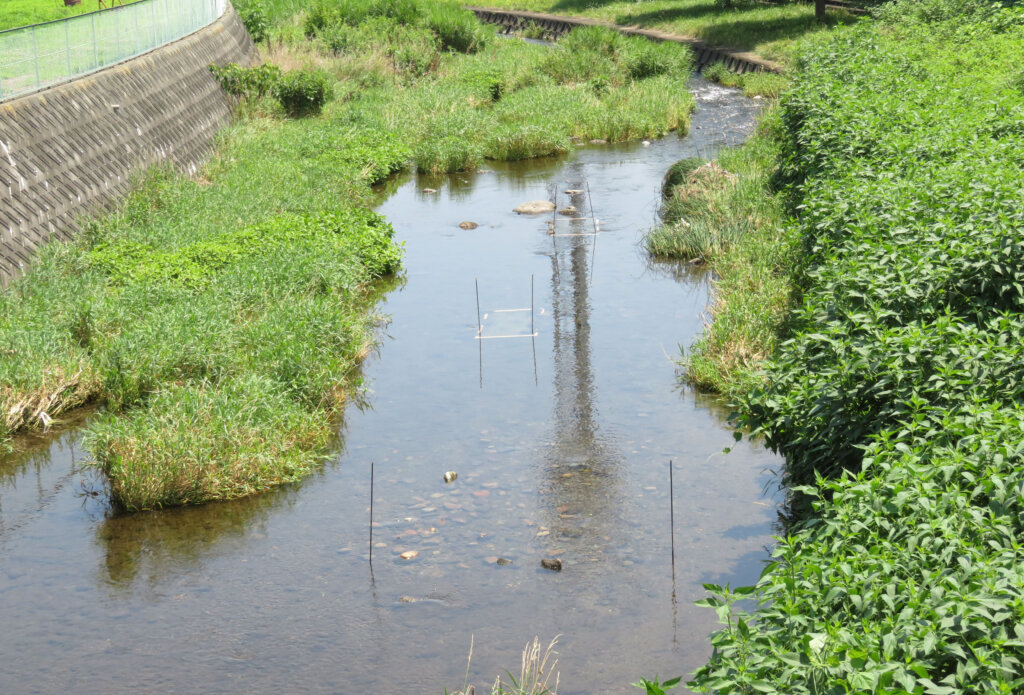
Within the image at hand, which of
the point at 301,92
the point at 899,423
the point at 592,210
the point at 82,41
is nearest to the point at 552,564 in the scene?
the point at 899,423

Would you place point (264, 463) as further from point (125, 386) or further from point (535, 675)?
point (535, 675)

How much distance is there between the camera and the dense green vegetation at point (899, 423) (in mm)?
3939

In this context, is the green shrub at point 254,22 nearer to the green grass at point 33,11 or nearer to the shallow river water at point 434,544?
the green grass at point 33,11

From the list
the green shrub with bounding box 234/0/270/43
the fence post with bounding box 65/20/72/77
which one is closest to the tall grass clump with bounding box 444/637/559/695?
the fence post with bounding box 65/20/72/77

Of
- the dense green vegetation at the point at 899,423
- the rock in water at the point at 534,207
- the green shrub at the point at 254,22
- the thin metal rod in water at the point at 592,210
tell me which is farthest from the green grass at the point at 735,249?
the green shrub at the point at 254,22

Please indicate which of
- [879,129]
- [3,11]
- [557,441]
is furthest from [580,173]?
[3,11]

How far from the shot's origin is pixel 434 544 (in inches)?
334

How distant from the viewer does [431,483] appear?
9.49m

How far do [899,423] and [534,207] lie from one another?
13.5 meters

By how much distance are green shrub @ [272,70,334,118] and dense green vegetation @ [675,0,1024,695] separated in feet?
51.0

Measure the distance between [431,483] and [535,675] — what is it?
9.89 ft

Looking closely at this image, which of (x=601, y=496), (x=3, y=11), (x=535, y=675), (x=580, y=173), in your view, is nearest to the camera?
(x=535, y=675)

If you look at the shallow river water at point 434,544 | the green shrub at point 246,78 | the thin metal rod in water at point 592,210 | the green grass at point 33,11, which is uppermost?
the green grass at point 33,11

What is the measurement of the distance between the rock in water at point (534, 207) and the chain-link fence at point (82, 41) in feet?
23.2
